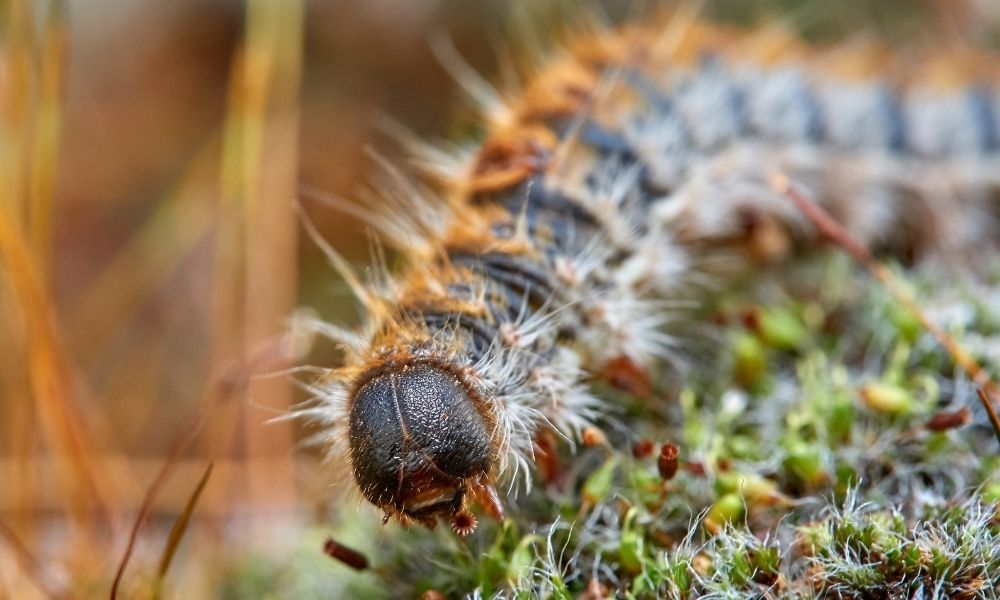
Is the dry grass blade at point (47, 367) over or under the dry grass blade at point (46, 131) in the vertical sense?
under

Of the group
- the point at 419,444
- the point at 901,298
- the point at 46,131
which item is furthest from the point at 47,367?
the point at 901,298

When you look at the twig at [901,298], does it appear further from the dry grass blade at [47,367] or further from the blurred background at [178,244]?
the dry grass blade at [47,367]

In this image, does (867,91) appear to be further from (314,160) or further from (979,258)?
(314,160)

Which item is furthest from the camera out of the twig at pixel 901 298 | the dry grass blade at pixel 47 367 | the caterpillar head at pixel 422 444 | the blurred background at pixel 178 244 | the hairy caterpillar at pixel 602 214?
the blurred background at pixel 178 244

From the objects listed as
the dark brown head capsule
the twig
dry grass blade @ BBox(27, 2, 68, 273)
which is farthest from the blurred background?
the twig

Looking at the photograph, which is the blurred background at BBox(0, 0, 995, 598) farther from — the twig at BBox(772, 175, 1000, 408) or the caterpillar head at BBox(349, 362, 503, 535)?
the twig at BBox(772, 175, 1000, 408)

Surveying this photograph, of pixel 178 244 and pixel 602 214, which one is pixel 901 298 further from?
pixel 178 244

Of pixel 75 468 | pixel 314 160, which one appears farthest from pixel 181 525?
pixel 314 160

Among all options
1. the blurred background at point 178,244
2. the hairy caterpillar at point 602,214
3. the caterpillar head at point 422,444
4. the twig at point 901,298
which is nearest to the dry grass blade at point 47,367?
the blurred background at point 178,244
